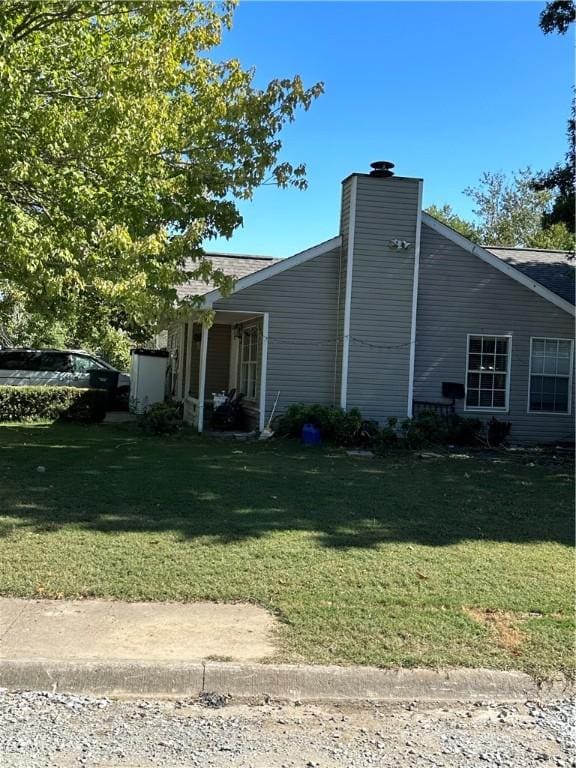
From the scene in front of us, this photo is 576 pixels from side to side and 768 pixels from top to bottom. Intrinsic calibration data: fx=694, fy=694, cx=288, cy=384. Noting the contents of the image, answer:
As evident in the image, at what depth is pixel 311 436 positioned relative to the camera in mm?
13594

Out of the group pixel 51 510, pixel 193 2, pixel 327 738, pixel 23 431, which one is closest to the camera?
pixel 327 738

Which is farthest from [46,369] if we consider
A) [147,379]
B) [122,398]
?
[147,379]

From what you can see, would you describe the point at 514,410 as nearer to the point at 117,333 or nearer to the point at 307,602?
the point at 307,602

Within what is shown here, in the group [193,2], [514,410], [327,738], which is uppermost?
[193,2]

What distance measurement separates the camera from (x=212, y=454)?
11.8 meters

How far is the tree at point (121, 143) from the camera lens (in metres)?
7.08

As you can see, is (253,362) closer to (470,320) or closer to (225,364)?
(225,364)

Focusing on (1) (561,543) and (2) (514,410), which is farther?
(2) (514,410)

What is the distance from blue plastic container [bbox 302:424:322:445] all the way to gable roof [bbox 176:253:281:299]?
530cm

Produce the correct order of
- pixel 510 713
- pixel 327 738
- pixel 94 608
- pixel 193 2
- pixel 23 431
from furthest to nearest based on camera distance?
pixel 23 431
pixel 193 2
pixel 94 608
pixel 510 713
pixel 327 738

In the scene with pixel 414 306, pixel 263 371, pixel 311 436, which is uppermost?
pixel 414 306

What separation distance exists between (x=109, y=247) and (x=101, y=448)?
209 inches

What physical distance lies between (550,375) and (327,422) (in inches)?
218

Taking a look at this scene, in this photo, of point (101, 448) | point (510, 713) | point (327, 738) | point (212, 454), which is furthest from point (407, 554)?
point (101, 448)
